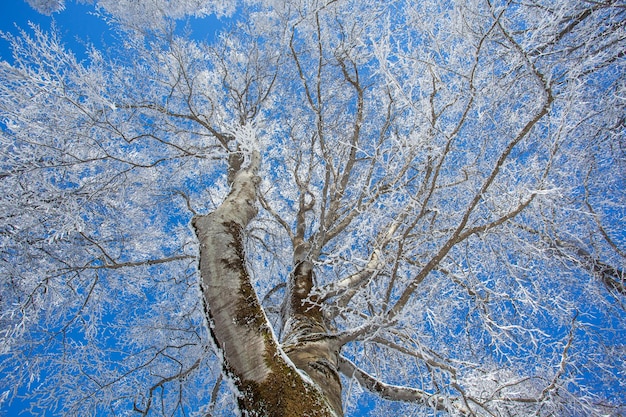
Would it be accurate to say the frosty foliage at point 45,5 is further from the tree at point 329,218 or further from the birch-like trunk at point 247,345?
the birch-like trunk at point 247,345

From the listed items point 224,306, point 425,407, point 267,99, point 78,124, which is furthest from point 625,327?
point 78,124

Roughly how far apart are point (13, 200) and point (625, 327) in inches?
218

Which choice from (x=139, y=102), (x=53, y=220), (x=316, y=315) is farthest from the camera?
(x=139, y=102)

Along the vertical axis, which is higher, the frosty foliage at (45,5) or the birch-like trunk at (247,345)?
the frosty foliage at (45,5)

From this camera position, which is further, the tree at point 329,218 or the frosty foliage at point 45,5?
the frosty foliage at point 45,5

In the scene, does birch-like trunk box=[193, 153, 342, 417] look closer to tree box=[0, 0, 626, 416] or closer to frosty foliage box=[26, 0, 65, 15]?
tree box=[0, 0, 626, 416]

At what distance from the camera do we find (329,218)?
3.77m

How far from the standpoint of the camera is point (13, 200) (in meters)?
3.11

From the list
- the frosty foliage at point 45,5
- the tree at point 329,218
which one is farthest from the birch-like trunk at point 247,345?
the frosty foliage at point 45,5

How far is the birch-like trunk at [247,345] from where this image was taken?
1407mm

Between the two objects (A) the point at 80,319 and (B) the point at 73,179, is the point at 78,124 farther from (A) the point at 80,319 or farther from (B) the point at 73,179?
(A) the point at 80,319

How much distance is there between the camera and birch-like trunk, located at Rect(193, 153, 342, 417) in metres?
1.41

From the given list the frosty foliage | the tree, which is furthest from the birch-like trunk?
the frosty foliage

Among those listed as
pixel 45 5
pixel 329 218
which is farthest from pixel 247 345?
pixel 45 5
